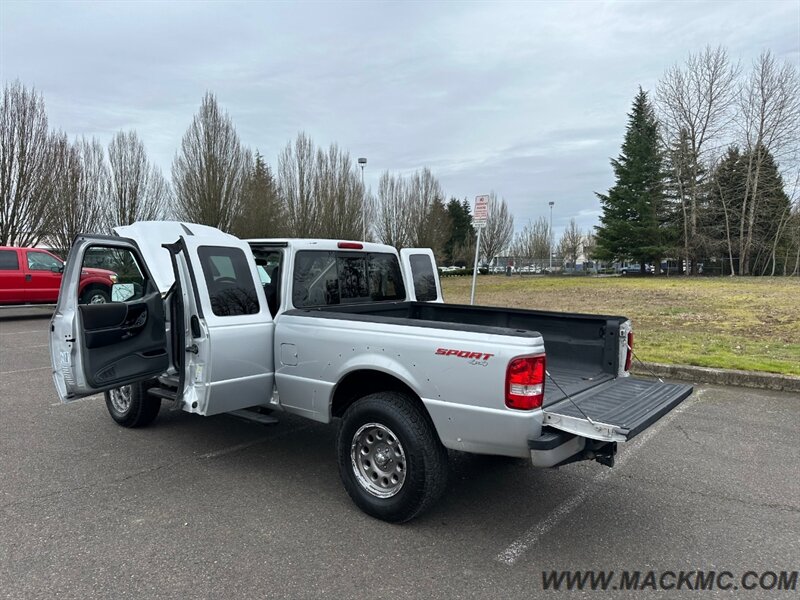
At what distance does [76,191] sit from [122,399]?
2267 cm

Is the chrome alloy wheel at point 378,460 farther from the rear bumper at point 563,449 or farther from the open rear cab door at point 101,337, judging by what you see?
the open rear cab door at point 101,337

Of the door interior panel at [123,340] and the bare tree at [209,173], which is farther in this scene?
the bare tree at [209,173]

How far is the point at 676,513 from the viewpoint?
3723 millimetres

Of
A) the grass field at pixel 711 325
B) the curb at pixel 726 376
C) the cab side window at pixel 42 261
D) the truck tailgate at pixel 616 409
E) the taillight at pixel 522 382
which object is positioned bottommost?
the curb at pixel 726 376

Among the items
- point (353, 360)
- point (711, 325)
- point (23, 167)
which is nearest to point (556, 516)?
point (353, 360)

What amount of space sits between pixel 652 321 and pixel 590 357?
968 cm

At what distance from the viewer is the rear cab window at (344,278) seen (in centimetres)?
457

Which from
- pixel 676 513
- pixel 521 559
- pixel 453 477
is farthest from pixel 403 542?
pixel 676 513

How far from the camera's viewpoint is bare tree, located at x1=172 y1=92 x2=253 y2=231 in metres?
26.8

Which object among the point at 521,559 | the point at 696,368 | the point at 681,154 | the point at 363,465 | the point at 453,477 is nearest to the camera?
the point at 521,559

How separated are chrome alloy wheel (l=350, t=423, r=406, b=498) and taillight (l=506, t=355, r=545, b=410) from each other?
0.84 meters

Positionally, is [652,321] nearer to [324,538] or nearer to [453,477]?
[453,477]

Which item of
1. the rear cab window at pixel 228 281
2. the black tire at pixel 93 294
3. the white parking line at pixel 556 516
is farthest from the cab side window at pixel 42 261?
the white parking line at pixel 556 516

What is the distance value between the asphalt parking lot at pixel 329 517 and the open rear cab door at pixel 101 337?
73 centimetres
